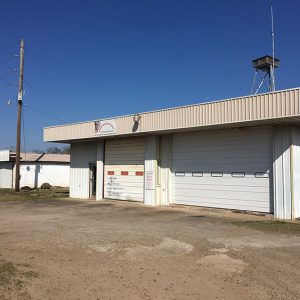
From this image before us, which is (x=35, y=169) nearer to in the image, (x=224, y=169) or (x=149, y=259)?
(x=224, y=169)

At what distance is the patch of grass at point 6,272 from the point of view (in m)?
7.18

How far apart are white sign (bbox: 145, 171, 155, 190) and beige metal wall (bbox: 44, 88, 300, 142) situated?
2255mm

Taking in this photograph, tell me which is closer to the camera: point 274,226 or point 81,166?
point 274,226

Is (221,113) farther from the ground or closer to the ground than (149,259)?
farther from the ground

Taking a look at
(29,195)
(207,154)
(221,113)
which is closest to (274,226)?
(221,113)

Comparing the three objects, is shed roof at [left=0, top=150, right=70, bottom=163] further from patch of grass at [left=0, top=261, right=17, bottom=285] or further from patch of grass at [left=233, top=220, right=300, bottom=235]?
patch of grass at [left=0, top=261, right=17, bottom=285]

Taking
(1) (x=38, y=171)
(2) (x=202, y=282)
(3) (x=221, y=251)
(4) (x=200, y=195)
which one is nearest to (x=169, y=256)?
(3) (x=221, y=251)

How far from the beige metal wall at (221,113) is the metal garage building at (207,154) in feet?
0.12

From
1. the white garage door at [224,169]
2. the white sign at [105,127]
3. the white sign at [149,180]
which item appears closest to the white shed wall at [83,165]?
the white sign at [105,127]

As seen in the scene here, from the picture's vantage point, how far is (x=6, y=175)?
147 ft

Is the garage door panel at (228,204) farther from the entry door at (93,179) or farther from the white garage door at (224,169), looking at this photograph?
A: the entry door at (93,179)

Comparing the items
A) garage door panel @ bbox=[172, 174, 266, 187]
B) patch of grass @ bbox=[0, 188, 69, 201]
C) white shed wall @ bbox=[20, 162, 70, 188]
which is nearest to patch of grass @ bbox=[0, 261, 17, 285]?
garage door panel @ bbox=[172, 174, 266, 187]

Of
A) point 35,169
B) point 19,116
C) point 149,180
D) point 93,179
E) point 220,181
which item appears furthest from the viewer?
point 35,169

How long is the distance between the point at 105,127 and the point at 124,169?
2636 mm
